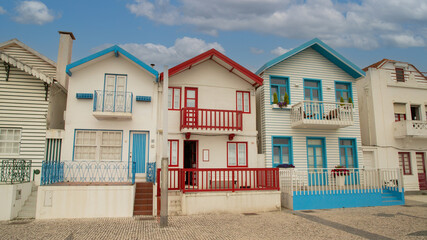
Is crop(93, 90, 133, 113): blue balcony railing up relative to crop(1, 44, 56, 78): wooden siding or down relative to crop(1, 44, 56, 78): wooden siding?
down

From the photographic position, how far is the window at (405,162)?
18.9 m

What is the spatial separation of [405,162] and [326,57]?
857 centimetres

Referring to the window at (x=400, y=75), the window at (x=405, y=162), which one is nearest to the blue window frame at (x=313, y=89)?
the window at (x=400, y=75)

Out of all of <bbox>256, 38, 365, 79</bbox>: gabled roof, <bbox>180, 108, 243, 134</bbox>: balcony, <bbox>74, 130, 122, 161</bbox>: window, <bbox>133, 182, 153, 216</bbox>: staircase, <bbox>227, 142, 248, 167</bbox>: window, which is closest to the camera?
<bbox>133, 182, 153, 216</bbox>: staircase

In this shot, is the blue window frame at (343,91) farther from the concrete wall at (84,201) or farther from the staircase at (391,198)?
the concrete wall at (84,201)

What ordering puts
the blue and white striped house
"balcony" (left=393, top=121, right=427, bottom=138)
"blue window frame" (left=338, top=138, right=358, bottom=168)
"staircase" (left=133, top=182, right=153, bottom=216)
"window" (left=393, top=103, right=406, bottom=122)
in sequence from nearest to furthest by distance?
1. "staircase" (left=133, top=182, right=153, bottom=216)
2. the blue and white striped house
3. "blue window frame" (left=338, top=138, right=358, bottom=168)
4. "balcony" (left=393, top=121, right=427, bottom=138)
5. "window" (left=393, top=103, right=406, bottom=122)

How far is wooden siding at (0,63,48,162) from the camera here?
13414 millimetres

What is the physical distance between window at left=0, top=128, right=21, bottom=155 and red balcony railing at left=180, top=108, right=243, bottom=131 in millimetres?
7569

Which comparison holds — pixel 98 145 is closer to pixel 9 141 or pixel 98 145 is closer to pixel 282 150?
pixel 9 141

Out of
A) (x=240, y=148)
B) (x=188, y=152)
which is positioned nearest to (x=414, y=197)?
(x=240, y=148)

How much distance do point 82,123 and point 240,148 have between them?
26.8ft

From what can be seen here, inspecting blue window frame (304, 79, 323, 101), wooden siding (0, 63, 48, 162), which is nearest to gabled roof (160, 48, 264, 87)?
blue window frame (304, 79, 323, 101)

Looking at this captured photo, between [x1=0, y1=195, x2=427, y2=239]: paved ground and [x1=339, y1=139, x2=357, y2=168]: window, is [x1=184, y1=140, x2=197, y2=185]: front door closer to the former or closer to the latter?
[x1=0, y1=195, x2=427, y2=239]: paved ground

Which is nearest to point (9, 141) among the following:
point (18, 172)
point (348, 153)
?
point (18, 172)
